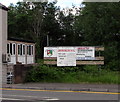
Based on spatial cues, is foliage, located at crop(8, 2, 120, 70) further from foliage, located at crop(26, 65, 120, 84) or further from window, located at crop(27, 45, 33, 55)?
foliage, located at crop(26, 65, 120, 84)

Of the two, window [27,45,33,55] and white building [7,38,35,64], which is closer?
white building [7,38,35,64]

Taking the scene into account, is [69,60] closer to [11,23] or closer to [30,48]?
[30,48]

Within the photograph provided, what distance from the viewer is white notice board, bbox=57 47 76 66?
19.5m

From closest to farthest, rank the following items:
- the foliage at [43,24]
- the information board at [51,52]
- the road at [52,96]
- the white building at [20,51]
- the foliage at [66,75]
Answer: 1. the road at [52,96]
2. the foliage at [66,75]
3. the information board at [51,52]
4. the white building at [20,51]
5. the foliage at [43,24]

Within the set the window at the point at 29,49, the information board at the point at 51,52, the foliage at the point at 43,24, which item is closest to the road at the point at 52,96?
the information board at the point at 51,52

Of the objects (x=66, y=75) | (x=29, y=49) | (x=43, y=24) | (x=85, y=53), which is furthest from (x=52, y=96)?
(x=43, y=24)

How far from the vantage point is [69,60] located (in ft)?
64.1

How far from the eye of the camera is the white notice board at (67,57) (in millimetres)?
19516

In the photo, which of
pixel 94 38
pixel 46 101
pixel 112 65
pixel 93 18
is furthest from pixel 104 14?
pixel 46 101

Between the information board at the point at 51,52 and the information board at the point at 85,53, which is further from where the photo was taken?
the information board at the point at 51,52

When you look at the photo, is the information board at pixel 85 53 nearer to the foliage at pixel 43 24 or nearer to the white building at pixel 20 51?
the white building at pixel 20 51

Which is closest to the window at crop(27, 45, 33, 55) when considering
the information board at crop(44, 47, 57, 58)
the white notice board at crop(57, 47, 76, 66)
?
the information board at crop(44, 47, 57, 58)

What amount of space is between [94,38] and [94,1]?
4.17m

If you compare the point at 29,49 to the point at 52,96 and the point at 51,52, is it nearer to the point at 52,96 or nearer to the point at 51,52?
the point at 51,52
